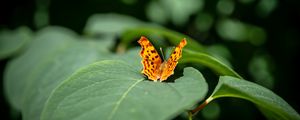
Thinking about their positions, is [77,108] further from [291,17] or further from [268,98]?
[291,17]

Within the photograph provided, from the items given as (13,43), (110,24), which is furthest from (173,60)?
(13,43)

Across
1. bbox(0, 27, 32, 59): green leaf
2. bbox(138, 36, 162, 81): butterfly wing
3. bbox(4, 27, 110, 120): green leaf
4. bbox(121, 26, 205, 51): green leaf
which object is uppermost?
bbox(138, 36, 162, 81): butterfly wing

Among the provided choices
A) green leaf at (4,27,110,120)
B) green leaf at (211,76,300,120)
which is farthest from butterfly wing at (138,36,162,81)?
green leaf at (4,27,110,120)

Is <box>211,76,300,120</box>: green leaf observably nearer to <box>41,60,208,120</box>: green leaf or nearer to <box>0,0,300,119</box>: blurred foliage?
<box>41,60,208,120</box>: green leaf

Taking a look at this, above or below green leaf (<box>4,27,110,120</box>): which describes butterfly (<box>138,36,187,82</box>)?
above

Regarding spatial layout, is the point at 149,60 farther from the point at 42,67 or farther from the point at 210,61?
the point at 42,67
